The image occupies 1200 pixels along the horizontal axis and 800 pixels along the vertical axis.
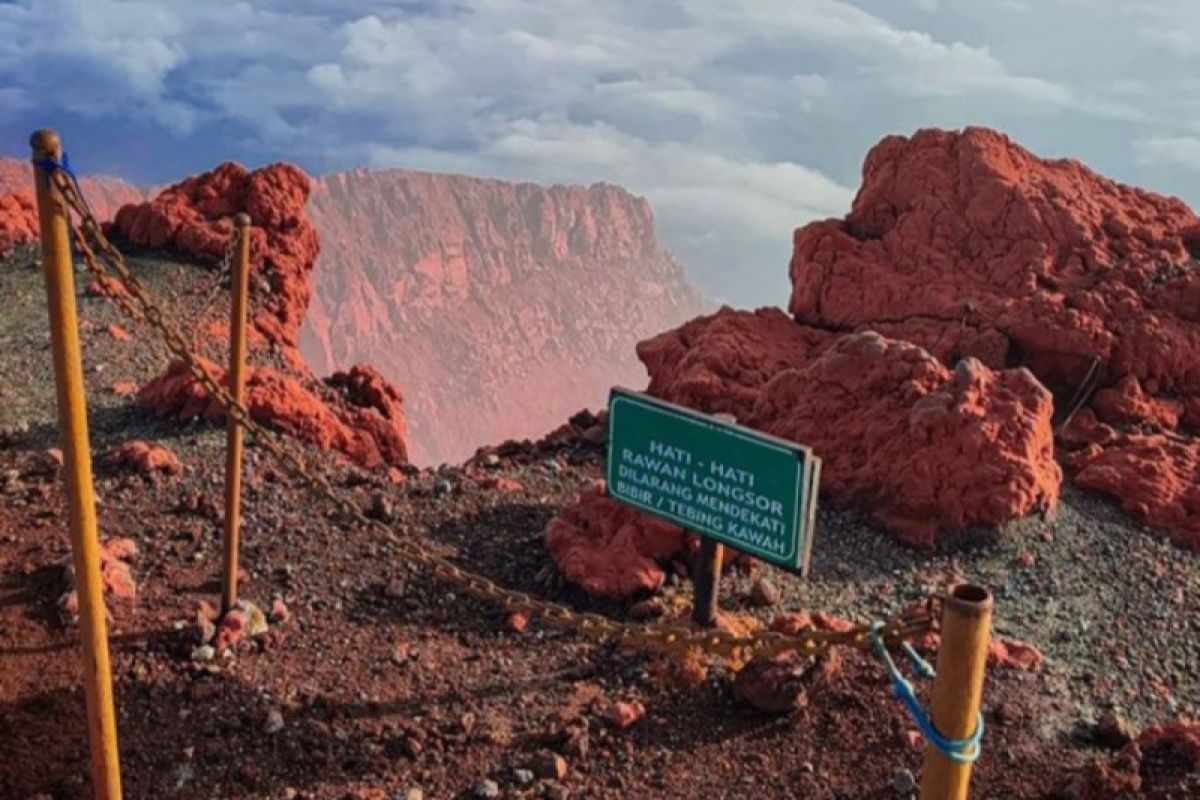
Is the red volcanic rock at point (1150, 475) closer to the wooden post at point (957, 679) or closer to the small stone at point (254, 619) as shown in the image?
the wooden post at point (957, 679)

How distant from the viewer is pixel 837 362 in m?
10.2

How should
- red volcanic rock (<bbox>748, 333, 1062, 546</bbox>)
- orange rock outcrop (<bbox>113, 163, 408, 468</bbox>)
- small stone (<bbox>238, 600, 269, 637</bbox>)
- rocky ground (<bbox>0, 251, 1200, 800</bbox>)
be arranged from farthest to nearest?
1. orange rock outcrop (<bbox>113, 163, 408, 468</bbox>)
2. red volcanic rock (<bbox>748, 333, 1062, 546</bbox>)
3. small stone (<bbox>238, 600, 269, 637</bbox>)
4. rocky ground (<bbox>0, 251, 1200, 800</bbox>)

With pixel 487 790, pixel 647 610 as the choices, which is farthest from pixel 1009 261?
pixel 487 790

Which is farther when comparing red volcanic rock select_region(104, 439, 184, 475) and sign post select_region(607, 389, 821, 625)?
red volcanic rock select_region(104, 439, 184, 475)

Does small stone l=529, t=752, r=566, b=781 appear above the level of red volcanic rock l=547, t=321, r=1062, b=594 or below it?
below

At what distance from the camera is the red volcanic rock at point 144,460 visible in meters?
9.65

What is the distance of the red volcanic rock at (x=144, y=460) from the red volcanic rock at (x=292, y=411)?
1.30m

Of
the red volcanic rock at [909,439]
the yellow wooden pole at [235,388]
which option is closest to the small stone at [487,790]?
the red volcanic rock at [909,439]

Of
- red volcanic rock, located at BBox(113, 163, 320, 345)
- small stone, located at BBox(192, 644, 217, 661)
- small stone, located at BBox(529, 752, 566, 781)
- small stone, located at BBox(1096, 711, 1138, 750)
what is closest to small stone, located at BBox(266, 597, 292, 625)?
small stone, located at BBox(192, 644, 217, 661)

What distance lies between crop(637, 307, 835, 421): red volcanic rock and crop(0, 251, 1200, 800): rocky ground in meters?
2.09

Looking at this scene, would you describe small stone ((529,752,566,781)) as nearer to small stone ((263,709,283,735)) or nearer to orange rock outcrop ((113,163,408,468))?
small stone ((263,709,283,735))

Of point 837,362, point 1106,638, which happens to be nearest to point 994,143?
point 837,362

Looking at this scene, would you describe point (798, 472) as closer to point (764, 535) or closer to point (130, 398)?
point (764, 535)

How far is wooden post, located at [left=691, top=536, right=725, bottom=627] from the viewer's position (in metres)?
7.05
